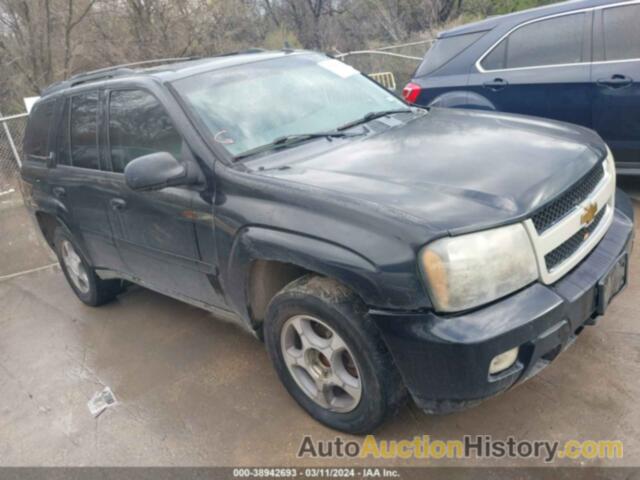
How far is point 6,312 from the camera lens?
5219 millimetres

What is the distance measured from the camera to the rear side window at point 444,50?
5.73 m

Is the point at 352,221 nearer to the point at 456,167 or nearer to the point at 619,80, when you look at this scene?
the point at 456,167

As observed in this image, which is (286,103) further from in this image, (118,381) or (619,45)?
(619,45)

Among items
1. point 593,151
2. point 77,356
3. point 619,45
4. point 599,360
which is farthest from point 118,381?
point 619,45

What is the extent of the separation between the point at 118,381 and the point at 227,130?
6.13 ft

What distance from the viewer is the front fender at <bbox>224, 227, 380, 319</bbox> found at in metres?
2.31

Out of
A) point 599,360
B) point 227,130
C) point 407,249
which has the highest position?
point 227,130

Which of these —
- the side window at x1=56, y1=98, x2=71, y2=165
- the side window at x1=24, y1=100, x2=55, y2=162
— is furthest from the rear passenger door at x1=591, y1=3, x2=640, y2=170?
the side window at x1=24, y1=100, x2=55, y2=162

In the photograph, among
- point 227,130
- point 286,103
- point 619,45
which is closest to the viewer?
point 227,130

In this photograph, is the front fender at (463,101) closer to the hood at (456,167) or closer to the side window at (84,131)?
the hood at (456,167)

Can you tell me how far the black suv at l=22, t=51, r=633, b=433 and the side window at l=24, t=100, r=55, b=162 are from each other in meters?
0.56

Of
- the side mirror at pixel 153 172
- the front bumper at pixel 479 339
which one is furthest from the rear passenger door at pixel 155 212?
the front bumper at pixel 479 339

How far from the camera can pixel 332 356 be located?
265cm

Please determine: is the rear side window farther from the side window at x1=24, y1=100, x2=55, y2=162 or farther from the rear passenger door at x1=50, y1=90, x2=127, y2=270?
the side window at x1=24, y1=100, x2=55, y2=162
